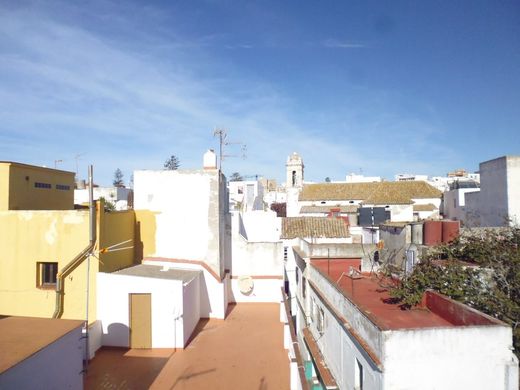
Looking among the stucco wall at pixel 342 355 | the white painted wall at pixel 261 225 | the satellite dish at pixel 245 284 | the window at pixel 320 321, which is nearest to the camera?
the stucco wall at pixel 342 355

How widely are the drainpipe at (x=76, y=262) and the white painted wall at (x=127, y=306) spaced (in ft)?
3.14

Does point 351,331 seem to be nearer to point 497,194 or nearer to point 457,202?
point 497,194

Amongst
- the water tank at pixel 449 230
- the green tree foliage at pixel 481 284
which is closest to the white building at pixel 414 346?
the green tree foliage at pixel 481 284

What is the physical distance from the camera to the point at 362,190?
47.7 metres

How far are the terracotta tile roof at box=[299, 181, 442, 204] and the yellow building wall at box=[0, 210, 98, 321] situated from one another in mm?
36213

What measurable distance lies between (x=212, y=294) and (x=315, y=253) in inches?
232

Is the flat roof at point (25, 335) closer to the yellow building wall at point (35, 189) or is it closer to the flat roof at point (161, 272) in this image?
the flat roof at point (161, 272)

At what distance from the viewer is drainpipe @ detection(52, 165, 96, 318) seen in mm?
13633

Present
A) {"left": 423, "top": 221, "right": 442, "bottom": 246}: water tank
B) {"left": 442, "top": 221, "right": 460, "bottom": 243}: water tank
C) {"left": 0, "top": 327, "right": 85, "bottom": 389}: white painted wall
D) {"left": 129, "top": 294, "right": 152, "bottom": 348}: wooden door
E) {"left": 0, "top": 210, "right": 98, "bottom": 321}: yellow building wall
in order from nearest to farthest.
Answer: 1. {"left": 0, "top": 327, "right": 85, "bottom": 389}: white painted wall
2. {"left": 442, "top": 221, "right": 460, "bottom": 243}: water tank
3. {"left": 423, "top": 221, "right": 442, "bottom": 246}: water tank
4. {"left": 129, "top": 294, "right": 152, "bottom": 348}: wooden door
5. {"left": 0, "top": 210, "right": 98, "bottom": 321}: yellow building wall

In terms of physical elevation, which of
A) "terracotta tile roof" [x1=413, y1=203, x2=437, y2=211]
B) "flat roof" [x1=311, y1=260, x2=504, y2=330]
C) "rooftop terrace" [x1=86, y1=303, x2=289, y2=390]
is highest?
"terracotta tile roof" [x1=413, y1=203, x2=437, y2=211]

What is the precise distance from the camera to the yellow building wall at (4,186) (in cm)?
1488

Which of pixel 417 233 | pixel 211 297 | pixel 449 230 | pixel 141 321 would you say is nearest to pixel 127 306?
pixel 141 321

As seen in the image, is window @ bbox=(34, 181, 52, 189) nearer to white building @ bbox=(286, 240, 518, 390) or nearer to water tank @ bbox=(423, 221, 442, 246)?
white building @ bbox=(286, 240, 518, 390)

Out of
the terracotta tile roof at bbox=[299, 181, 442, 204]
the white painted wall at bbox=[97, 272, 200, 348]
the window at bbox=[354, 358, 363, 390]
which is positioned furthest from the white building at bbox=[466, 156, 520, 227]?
the white painted wall at bbox=[97, 272, 200, 348]
